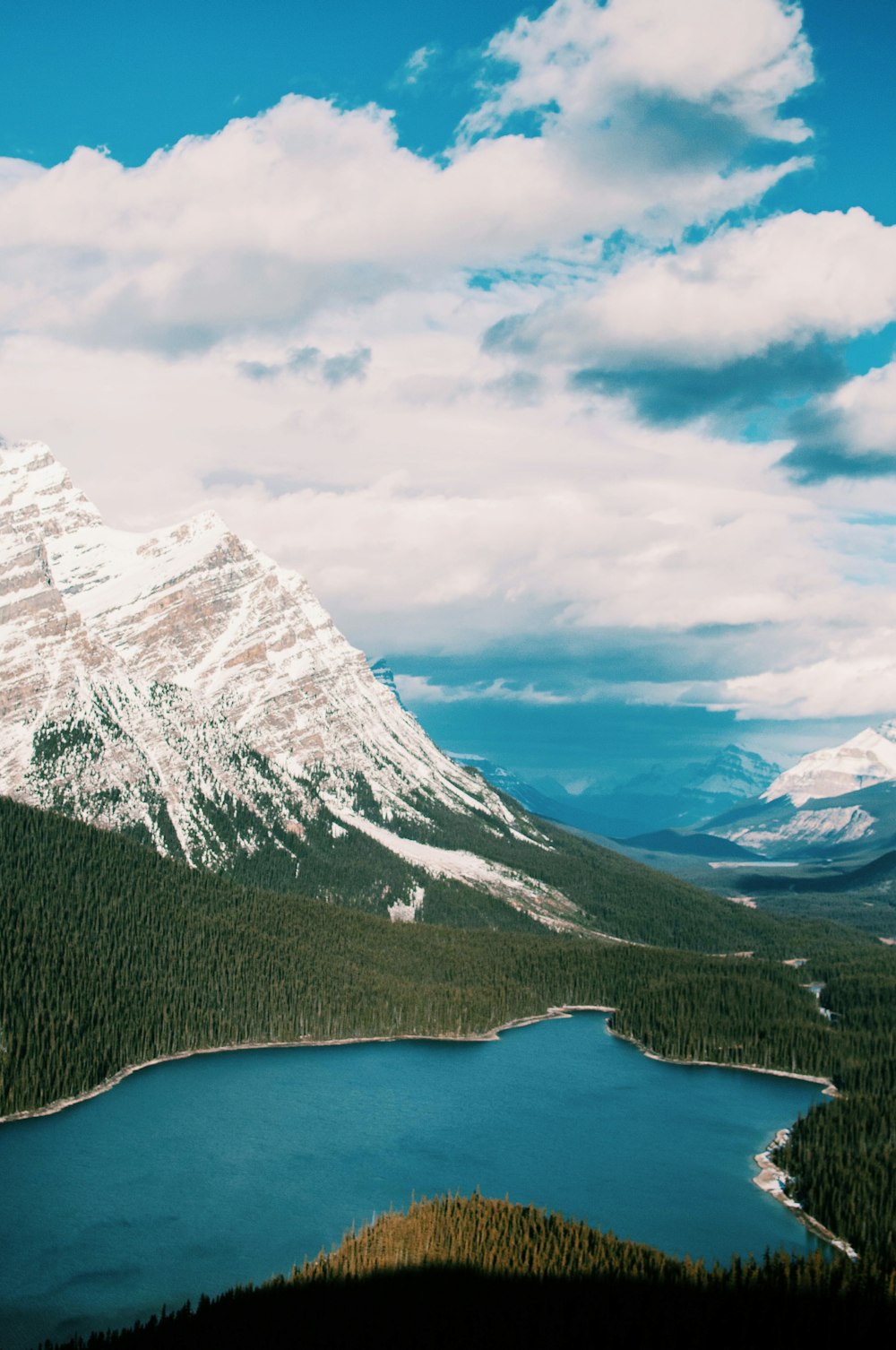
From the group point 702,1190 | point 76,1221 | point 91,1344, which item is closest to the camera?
point 91,1344

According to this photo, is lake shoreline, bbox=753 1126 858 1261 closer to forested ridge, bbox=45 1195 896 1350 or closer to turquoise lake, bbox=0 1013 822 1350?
turquoise lake, bbox=0 1013 822 1350

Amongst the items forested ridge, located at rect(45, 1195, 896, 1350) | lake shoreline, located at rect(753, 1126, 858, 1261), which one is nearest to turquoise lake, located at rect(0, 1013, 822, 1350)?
lake shoreline, located at rect(753, 1126, 858, 1261)

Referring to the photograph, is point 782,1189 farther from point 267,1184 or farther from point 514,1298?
point 267,1184

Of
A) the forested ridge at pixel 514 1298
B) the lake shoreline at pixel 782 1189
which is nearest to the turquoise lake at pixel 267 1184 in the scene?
the lake shoreline at pixel 782 1189

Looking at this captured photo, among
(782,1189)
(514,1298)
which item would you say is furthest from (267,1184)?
(782,1189)

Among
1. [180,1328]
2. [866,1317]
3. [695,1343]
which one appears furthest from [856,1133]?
[180,1328]

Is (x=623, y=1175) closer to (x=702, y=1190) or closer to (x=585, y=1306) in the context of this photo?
(x=702, y=1190)
